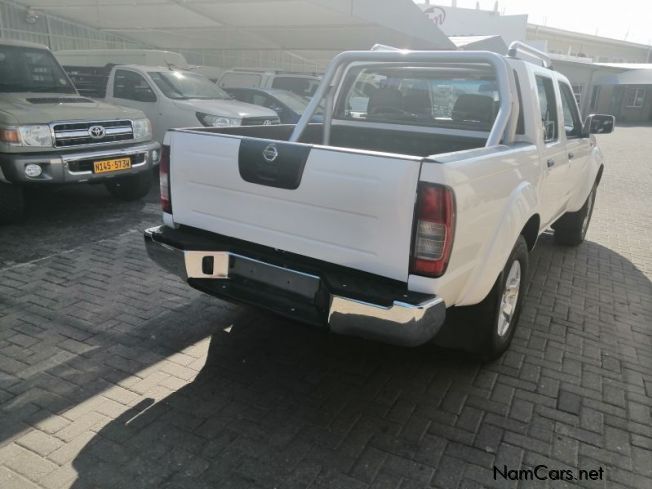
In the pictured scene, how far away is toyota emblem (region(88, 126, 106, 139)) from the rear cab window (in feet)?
10.2

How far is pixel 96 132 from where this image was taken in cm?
604

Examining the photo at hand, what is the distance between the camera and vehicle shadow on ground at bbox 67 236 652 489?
7.85 feet

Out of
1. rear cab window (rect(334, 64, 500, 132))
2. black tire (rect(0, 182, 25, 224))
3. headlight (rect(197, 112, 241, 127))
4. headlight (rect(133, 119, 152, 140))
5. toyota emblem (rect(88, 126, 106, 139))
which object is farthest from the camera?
headlight (rect(197, 112, 241, 127))

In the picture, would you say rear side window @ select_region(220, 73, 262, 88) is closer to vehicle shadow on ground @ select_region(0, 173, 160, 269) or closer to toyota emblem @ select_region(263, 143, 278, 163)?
vehicle shadow on ground @ select_region(0, 173, 160, 269)

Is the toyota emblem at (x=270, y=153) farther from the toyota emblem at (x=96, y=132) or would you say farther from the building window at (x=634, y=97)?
the building window at (x=634, y=97)

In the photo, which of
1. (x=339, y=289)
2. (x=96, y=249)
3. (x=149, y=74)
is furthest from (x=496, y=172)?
(x=149, y=74)

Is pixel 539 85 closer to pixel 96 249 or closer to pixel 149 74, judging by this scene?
pixel 96 249

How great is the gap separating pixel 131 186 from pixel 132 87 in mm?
3007

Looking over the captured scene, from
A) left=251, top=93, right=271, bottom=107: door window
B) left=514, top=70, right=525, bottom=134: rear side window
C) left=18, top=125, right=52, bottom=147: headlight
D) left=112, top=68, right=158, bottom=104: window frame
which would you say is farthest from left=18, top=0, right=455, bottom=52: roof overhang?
left=514, top=70, right=525, bottom=134: rear side window

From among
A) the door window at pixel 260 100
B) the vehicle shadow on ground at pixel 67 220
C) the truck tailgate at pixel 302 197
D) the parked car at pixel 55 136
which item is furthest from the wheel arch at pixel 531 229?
the door window at pixel 260 100

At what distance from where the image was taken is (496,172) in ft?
9.16

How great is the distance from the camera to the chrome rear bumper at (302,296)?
2.41m

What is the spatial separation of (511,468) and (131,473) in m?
1.72

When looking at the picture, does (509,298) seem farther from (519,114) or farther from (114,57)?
(114,57)
